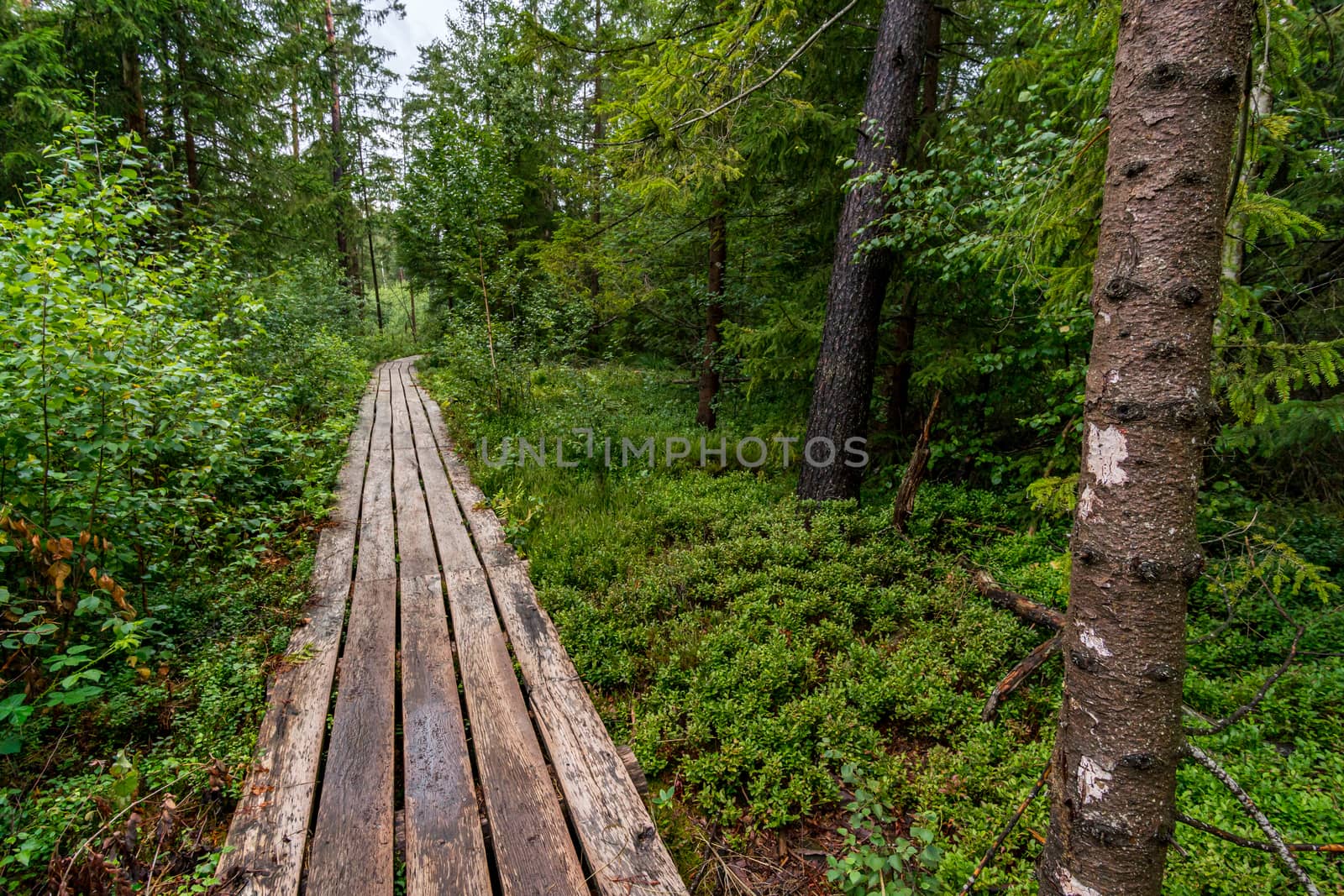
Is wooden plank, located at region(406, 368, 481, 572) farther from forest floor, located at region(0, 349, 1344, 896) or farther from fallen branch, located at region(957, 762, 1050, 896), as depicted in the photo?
fallen branch, located at region(957, 762, 1050, 896)

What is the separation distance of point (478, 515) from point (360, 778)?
316 centimetres

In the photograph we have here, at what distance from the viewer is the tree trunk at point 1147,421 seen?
4.31 ft

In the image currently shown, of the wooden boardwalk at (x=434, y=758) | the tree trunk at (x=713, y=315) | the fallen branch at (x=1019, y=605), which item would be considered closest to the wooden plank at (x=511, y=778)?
the wooden boardwalk at (x=434, y=758)

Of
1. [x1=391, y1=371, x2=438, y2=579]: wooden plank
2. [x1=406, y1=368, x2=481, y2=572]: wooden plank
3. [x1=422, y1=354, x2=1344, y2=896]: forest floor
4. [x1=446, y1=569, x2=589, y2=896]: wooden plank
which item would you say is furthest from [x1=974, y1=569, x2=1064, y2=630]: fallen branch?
[x1=391, y1=371, x2=438, y2=579]: wooden plank

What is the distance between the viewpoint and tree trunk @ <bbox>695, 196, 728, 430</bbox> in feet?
25.7

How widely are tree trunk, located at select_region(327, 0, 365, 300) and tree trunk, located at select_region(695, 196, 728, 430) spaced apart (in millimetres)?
11328

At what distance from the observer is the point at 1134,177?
1.38m

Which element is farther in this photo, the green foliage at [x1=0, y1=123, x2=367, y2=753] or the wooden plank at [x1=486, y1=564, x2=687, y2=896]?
the green foliage at [x1=0, y1=123, x2=367, y2=753]

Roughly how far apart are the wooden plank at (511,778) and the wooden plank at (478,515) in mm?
1048

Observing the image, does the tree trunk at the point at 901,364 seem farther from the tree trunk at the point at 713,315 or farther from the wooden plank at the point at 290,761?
the wooden plank at the point at 290,761

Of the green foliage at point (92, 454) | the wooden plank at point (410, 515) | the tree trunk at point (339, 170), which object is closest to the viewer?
the green foliage at point (92, 454)

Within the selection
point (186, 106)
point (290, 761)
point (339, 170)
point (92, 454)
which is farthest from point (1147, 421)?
→ point (339, 170)

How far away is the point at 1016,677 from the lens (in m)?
3.03

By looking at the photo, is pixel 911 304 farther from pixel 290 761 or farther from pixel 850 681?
pixel 290 761
